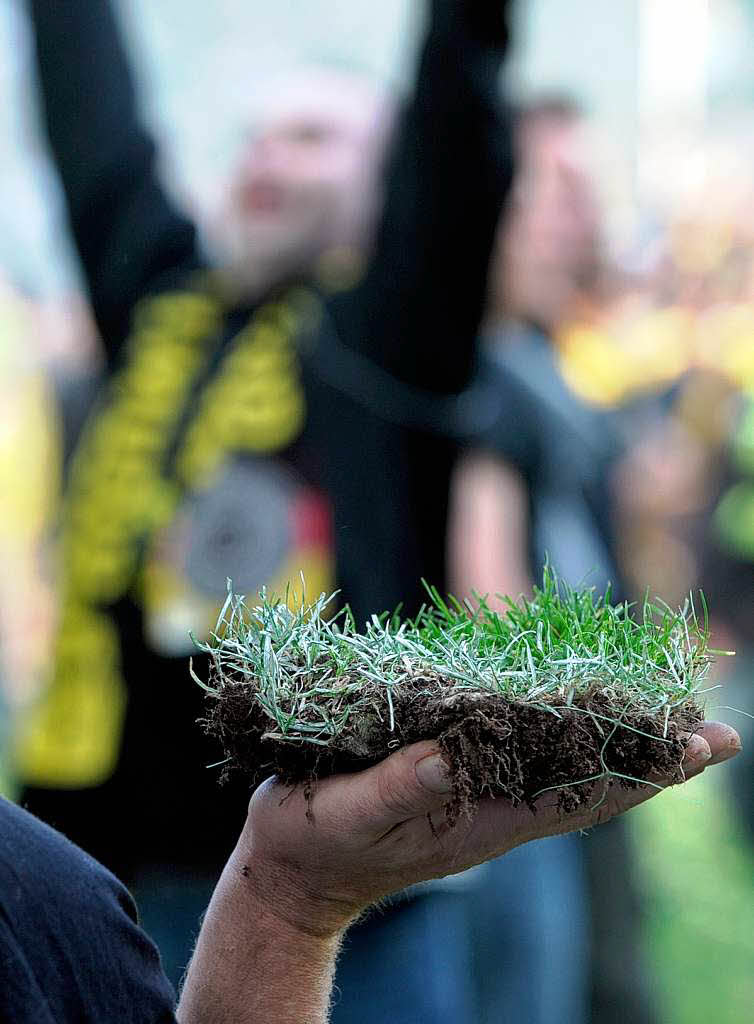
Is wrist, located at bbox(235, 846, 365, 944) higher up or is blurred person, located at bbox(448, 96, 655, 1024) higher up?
wrist, located at bbox(235, 846, 365, 944)

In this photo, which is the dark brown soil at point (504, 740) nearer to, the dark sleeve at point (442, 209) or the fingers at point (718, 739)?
the fingers at point (718, 739)

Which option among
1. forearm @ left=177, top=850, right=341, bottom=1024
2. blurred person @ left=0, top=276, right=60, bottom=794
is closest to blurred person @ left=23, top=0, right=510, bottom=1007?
forearm @ left=177, top=850, right=341, bottom=1024

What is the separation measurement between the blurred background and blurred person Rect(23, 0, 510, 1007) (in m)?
0.03

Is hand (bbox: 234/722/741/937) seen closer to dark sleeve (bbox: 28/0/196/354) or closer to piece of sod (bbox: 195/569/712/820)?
piece of sod (bbox: 195/569/712/820)

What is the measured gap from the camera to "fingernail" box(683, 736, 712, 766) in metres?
0.83

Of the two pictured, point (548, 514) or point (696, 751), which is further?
point (548, 514)

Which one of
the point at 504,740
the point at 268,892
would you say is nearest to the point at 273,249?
the point at 268,892

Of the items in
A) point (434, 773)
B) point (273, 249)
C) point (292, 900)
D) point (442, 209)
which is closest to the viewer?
point (434, 773)

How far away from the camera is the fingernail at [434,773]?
0.79 metres

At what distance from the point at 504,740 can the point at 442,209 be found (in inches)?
66.5

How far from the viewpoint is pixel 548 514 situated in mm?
3254

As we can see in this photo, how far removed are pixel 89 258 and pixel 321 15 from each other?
290 centimetres

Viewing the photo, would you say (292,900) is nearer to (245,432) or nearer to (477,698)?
(477,698)

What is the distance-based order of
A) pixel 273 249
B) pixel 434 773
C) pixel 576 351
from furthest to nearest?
pixel 576 351, pixel 273 249, pixel 434 773
